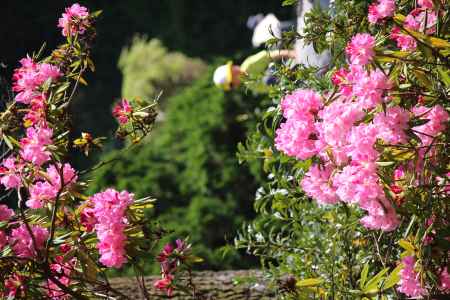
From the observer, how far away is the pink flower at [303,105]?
201 cm

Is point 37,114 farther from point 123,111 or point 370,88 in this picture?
point 370,88

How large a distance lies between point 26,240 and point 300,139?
0.72 meters

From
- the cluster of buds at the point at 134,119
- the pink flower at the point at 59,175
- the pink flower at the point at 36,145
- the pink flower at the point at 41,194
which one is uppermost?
the cluster of buds at the point at 134,119

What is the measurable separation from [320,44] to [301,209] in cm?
67

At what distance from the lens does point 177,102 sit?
20.6 feet

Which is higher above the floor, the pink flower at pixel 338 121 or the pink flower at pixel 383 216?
the pink flower at pixel 338 121

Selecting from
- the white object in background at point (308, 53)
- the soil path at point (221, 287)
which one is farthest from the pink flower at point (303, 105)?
the white object in background at point (308, 53)

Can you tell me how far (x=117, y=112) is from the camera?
90.0 inches

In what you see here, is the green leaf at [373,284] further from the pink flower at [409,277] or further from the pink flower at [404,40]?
the pink flower at [404,40]

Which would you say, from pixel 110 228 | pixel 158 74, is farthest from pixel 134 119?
pixel 158 74

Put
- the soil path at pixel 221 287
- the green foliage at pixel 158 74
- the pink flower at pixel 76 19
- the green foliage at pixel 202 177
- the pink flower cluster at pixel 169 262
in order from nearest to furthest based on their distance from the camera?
the pink flower cluster at pixel 169 262 < the pink flower at pixel 76 19 < the soil path at pixel 221 287 < the green foliage at pixel 202 177 < the green foliage at pixel 158 74

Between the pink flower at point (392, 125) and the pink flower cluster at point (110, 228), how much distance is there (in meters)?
0.62

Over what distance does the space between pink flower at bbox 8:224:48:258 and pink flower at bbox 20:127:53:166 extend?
7.4 inches

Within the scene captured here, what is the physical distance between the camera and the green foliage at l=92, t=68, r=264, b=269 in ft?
17.3
